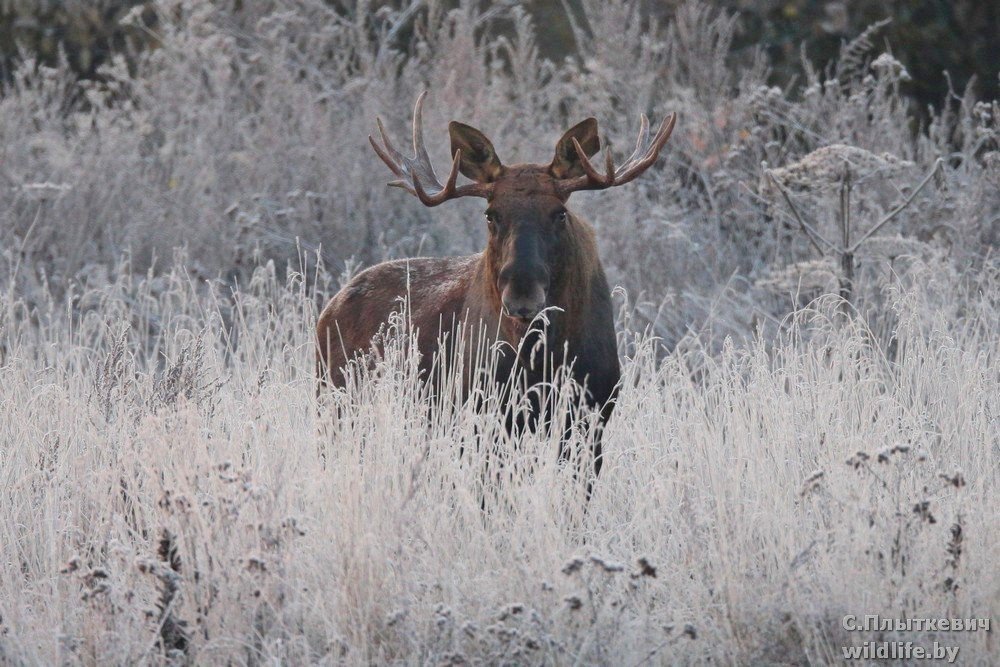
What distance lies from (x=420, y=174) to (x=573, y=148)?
78 cm

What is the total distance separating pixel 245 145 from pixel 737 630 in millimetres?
7367

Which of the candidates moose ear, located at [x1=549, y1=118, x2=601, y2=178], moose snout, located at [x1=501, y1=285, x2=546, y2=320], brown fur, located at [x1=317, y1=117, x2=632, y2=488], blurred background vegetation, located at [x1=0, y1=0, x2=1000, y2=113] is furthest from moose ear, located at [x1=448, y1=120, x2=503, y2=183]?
blurred background vegetation, located at [x1=0, y1=0, x2=1000, y2=113]

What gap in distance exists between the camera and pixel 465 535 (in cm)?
491

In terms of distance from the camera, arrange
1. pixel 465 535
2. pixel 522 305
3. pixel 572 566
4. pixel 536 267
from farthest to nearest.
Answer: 1. pixel 536 267
2. pixel 522 305
3. pixel 465 535
4. pixel 572 566

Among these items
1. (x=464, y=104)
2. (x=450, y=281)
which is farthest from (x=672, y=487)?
(x=464, y=104)

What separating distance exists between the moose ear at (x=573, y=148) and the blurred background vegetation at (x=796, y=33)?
6.70m

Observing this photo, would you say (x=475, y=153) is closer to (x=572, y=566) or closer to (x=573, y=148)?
(x=573, y=148)

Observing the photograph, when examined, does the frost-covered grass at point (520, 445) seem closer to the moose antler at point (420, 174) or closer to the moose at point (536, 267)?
the moose at point (536, 267)

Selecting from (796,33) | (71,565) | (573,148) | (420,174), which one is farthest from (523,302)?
(796,33)

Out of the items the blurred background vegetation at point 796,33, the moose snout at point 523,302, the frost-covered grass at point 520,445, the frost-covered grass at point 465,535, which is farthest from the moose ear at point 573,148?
the blurred background vegetation at point 796,33

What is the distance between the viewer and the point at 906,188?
361 inches

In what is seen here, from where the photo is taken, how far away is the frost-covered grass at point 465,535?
13.9ft

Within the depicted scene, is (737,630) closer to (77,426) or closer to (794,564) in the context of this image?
(794,564)

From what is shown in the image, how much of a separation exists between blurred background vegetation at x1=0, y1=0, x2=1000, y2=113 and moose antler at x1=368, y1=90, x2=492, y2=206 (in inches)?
255
